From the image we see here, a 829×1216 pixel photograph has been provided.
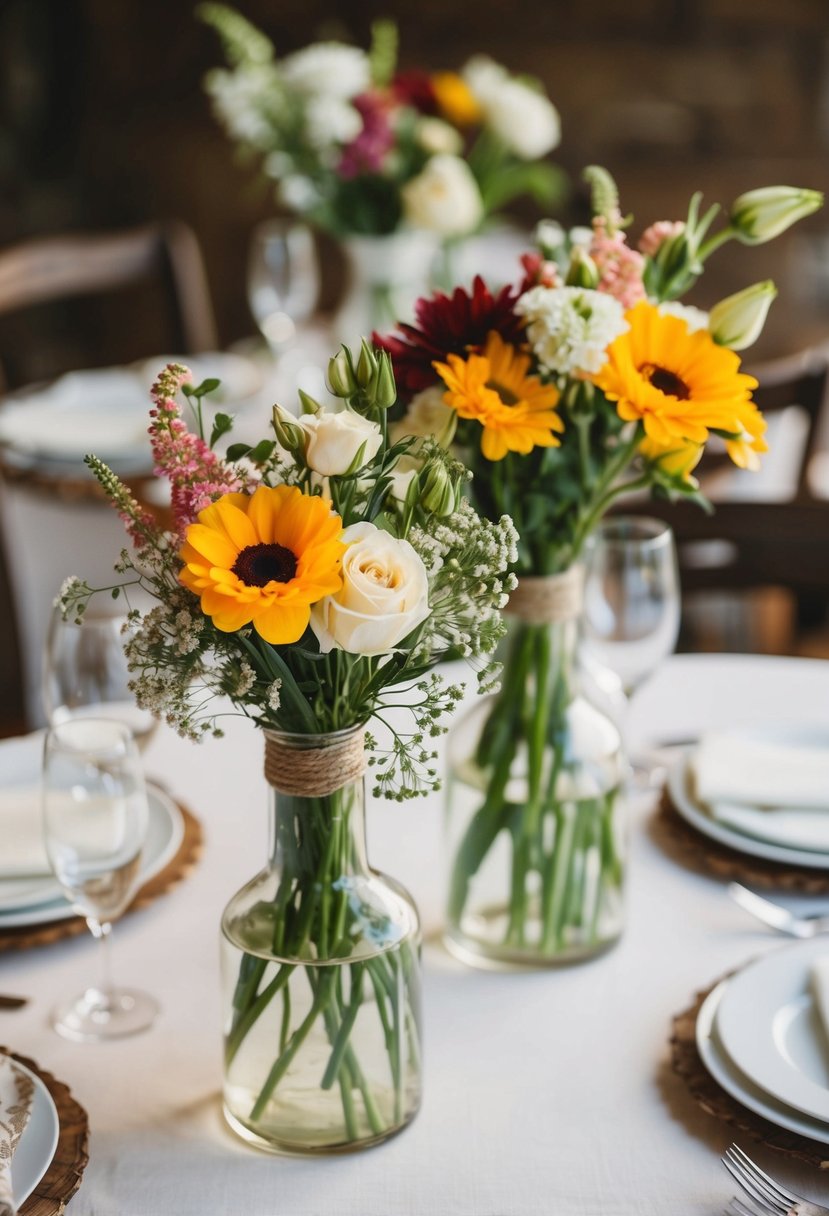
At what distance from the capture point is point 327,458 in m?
0.76

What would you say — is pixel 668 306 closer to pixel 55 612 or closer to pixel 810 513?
pixel 55 612

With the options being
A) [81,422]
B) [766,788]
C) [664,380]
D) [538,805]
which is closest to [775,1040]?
[538,805]

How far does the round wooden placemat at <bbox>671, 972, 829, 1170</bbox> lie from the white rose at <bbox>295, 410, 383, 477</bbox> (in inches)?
18.2

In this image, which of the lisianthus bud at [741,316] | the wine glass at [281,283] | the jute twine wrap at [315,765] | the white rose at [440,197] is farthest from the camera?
the wine glass at [281,283]

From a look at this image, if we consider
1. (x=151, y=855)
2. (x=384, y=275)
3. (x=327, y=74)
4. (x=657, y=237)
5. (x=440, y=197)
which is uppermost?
(x=327, y=74)

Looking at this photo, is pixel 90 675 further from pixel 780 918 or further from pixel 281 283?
pixel 281 283

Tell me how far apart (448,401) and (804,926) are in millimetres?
514

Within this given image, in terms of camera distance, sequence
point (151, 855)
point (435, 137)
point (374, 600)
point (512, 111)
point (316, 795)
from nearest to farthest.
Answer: point (374, 600) → point (316, 795) → point (151, 855) → point (435, 137) → point (512, 111)

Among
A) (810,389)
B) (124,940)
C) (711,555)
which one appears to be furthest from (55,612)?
(711,555)

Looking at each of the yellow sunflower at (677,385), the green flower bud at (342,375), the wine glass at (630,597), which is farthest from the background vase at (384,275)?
the green flower bud at (342,375)

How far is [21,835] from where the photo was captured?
1.16 metres

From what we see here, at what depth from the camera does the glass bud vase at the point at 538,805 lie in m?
1.05

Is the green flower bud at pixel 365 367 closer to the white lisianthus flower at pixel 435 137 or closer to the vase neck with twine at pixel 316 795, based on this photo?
the vase neck with twine at pixel 316 795

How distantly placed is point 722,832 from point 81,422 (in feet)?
5.09
